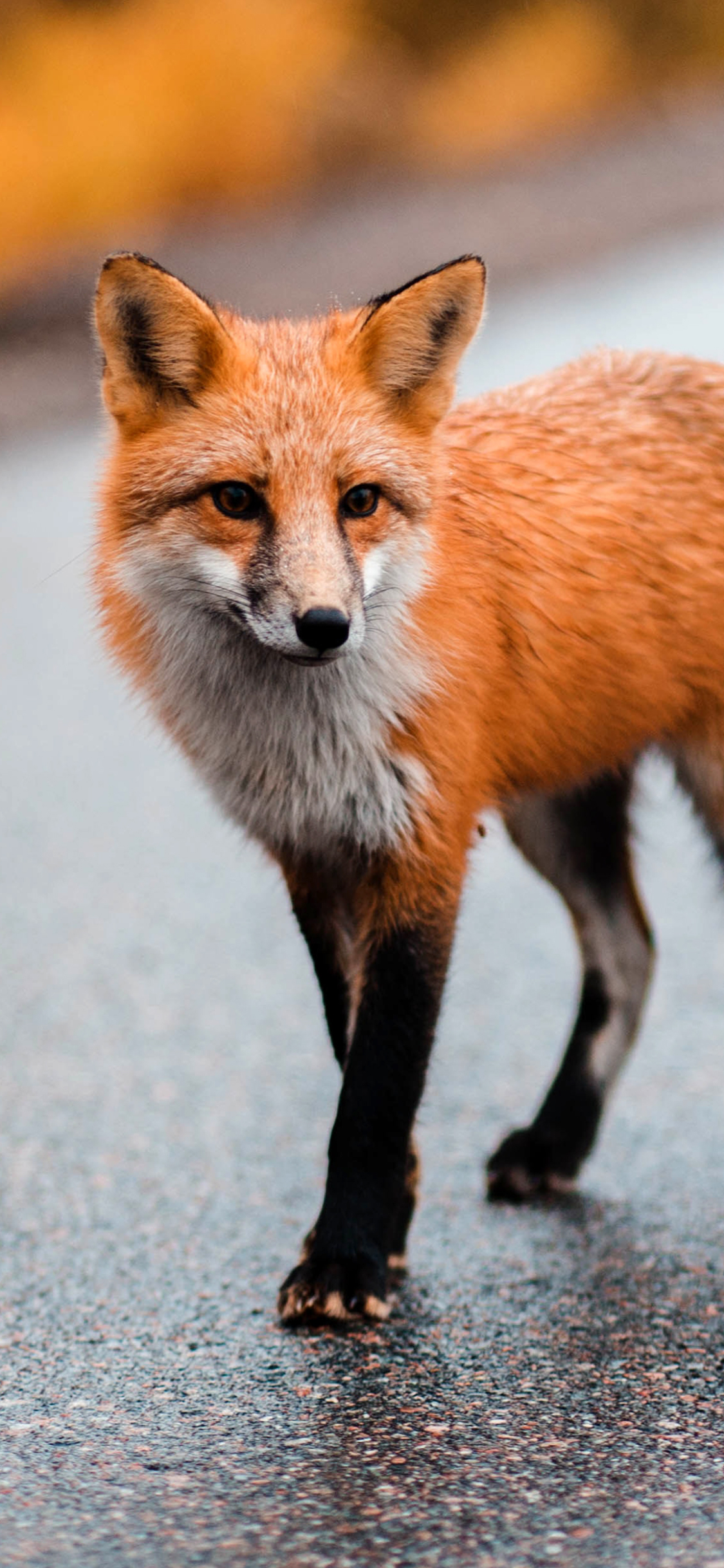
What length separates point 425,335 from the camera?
3.96 meters

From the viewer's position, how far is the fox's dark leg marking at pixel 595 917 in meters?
4.89

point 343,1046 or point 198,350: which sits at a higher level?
point 198,350

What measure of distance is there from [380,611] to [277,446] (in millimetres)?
435

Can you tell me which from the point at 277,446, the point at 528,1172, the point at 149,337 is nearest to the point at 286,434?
the point at 277,446

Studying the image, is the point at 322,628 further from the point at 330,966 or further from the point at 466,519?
the point at 330,966

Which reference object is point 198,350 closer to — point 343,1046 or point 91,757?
point 343,1046

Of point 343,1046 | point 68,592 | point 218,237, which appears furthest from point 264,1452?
point 218,237

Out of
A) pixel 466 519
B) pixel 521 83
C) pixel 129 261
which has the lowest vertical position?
pixel 466 519

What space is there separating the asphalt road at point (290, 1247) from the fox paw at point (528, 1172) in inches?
2.7

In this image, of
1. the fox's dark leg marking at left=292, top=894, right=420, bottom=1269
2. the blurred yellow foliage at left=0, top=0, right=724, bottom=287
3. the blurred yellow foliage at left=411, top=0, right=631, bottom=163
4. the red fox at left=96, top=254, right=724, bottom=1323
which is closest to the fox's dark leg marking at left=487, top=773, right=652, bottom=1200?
the red fox at left=96, top=254, right=724, bottom=1323

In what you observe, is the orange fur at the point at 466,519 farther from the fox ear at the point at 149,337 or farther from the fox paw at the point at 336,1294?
the fox paw at the point at 336,1294

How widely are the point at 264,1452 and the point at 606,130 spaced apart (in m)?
22.2

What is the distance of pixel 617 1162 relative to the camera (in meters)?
4.93

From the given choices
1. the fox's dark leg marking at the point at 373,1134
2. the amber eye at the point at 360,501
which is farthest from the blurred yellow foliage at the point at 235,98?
the fox's dark leg marking at the point at 373,1134
